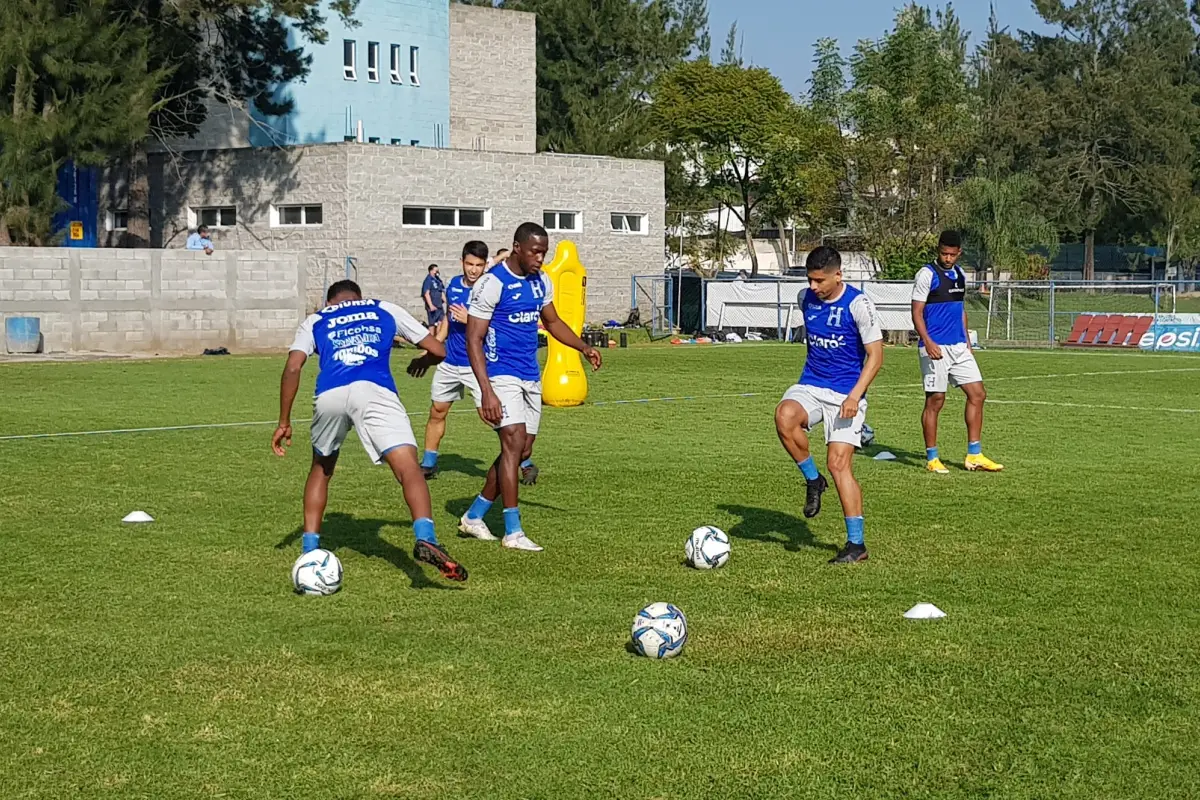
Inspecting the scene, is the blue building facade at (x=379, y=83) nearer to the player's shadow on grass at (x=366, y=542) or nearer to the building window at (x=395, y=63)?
the building window at (x=395, y=63)

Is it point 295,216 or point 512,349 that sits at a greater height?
point 295,216

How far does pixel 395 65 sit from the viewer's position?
5662 cm

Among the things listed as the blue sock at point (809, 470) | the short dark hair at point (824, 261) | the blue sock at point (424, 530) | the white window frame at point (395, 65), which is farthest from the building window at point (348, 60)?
the blue sock at point (424, 530)

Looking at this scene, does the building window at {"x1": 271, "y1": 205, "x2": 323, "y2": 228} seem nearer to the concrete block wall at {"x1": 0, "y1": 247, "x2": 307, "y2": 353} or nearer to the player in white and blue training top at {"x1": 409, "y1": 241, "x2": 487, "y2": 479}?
the concrete block wall at {"x1": 0, "y1": 247, "x2": 307, "y2": 353}

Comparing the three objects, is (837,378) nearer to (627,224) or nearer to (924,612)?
(924,612)

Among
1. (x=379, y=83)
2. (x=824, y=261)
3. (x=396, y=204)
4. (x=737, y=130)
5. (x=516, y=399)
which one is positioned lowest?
(x=516, y=399)

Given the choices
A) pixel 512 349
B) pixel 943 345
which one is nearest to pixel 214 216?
pixel 943 345

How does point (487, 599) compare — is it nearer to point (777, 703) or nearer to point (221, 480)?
point (777, 703)

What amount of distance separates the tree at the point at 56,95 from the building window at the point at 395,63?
19.4 m

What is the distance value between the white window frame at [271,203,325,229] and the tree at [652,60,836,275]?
1143 inches

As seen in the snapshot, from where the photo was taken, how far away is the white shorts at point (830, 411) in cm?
1001

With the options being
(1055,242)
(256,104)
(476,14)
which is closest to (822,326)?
(256,104)

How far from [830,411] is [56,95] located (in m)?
30.7

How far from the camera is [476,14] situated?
2320 inches
